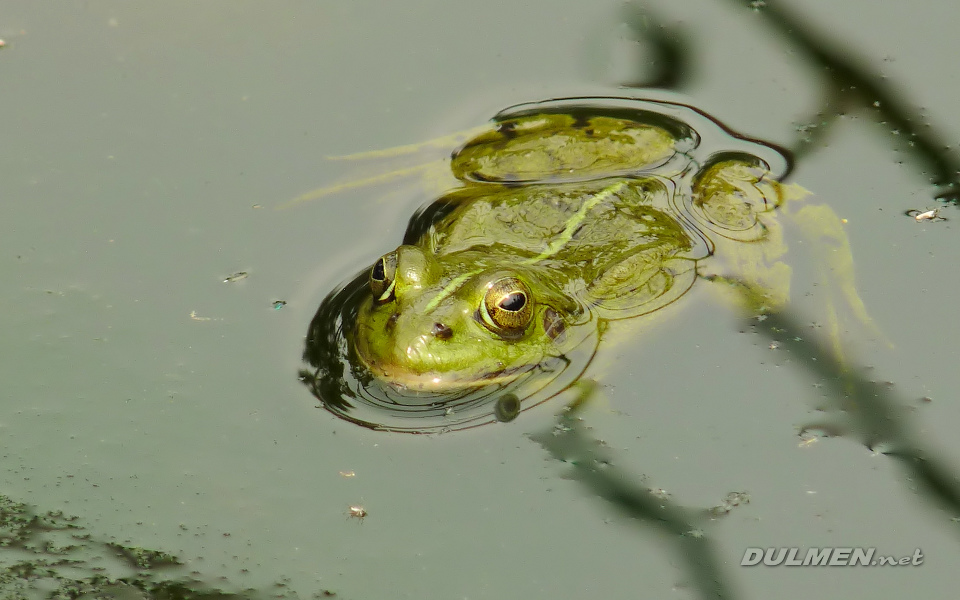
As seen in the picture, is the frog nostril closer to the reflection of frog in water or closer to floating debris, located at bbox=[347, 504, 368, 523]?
the reflection of frog in water

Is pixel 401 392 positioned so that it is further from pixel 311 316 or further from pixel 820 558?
pixel 820 558

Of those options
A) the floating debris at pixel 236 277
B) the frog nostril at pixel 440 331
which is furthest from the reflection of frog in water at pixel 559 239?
the floating debris at pixel 236 277

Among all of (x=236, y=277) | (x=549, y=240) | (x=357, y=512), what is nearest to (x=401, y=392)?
(x=357, y=512)

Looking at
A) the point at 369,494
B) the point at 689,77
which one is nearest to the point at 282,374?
the point at 369,494

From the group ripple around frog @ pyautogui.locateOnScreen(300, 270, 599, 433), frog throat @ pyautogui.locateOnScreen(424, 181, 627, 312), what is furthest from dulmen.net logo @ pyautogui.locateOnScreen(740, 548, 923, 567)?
frog throat @ pyautogui.locateOnScreen(424, 181, 627, 312)

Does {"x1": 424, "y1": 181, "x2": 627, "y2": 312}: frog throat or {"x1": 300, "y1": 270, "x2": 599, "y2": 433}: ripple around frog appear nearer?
{"x1": 300, "y1": 270, "x2": 599, "y2": 433}: ripple around frog

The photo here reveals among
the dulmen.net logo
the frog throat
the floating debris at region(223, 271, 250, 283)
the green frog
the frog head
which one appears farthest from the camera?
the frog throat

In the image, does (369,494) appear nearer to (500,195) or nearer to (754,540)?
(754,540)

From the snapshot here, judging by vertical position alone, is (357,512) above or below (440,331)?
below

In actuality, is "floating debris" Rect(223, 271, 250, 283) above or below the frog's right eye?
below
